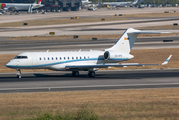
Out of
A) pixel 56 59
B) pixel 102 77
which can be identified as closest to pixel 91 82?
Result: pixel 102 77

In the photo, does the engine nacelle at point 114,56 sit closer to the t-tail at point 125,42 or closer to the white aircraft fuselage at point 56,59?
the white aircraft fuselage at point 56,59

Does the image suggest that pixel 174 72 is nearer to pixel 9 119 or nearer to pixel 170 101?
pixel 170 101

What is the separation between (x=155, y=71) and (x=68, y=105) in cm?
2413

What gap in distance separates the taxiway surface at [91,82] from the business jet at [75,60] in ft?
4.76

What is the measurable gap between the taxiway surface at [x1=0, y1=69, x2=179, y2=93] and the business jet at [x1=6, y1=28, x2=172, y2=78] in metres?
1.45

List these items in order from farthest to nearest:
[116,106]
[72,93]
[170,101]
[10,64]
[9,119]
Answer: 1. [10,64]
2. [72,93]
3. [170,101]
4. [116,106]
5. [9,119]

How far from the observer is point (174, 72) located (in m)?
42.5

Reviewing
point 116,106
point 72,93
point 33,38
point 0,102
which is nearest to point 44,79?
point 72,93

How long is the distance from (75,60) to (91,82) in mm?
5154

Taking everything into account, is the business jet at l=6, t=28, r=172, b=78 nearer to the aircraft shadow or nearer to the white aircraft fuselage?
the white aircraft fuselage

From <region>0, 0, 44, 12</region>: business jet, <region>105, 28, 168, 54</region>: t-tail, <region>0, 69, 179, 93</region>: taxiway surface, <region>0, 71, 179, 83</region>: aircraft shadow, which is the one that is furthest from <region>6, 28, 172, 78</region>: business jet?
<region>0, 0, 44, 12</region>: business jet

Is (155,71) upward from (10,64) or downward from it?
downward

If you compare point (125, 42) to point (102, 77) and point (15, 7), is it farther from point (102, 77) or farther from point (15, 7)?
point (15, 7)

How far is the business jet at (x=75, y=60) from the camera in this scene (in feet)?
122
